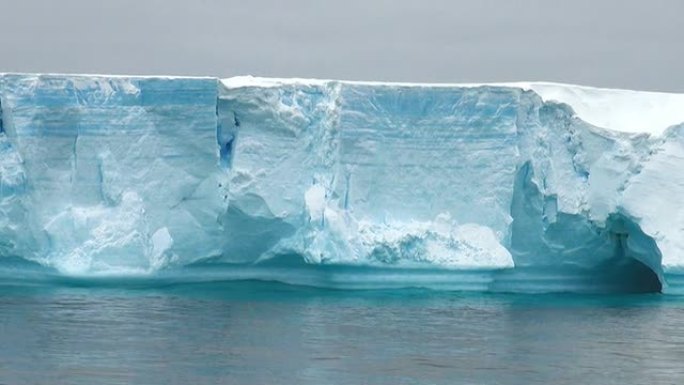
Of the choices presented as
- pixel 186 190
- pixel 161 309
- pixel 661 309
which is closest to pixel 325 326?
pixel 161 309

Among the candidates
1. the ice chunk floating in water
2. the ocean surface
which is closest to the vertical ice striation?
the ice chunk floating in water

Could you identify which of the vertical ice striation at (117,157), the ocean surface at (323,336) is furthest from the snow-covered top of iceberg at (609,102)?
the ocean surface at (323,336)

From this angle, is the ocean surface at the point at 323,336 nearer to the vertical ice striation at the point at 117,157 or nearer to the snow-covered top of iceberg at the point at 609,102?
the vertical ice striation at the point at 117,157

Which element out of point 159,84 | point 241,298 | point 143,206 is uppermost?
point 159,84

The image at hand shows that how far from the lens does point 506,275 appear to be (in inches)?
650

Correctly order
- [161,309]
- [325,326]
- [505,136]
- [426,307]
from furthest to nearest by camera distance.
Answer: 1. [505,136]
2. [426,307]
3. [161,309]
4. [325,326]

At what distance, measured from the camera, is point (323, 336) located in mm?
12070

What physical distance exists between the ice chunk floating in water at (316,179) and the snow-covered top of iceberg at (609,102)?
83mm

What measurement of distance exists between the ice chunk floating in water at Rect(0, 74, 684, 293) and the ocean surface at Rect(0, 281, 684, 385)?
48 cm

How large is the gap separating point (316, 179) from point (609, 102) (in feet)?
12.3

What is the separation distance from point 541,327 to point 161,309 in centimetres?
370

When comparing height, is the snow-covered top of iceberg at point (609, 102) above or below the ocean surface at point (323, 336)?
above

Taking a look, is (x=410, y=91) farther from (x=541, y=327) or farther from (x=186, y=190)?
(x=541, y=327)

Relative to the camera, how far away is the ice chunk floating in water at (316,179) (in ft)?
50.5
